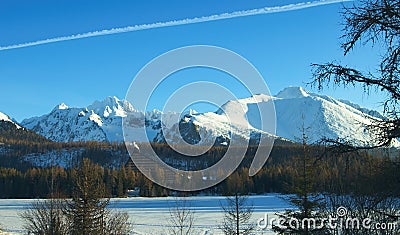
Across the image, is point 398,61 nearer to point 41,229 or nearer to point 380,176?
point 380,176

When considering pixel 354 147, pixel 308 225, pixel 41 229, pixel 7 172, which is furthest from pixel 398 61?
pixel 7 172

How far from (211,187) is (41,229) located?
87.3 metres

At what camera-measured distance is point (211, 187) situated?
352 ft

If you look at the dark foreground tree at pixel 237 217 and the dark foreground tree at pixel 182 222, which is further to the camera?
the dark foreground tree at pixel 237 217

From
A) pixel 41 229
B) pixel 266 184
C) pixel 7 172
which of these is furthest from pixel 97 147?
pixel 41 229

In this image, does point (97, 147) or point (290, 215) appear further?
point (97, 147)

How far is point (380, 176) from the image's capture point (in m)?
4.14

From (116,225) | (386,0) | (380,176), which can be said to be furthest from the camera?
(116,225)

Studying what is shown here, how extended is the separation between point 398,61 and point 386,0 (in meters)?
0.56

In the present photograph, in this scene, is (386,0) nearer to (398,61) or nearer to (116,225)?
(398,61)

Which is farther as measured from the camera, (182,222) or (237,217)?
(237,217)

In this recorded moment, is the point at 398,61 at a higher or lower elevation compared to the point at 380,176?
higher

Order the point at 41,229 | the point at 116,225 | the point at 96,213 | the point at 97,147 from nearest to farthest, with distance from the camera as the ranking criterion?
the point at 96,213, the point at 116,225, the point at 41,229, the point at 97,147

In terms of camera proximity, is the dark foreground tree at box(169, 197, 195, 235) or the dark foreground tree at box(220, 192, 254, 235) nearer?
the dark foreground tree at box(169, 197, 195, 235)
